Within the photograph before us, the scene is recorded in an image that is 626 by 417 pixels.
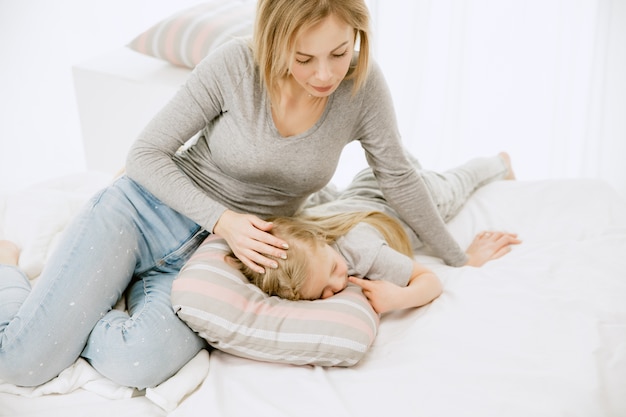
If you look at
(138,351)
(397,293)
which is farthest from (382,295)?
(138,351)

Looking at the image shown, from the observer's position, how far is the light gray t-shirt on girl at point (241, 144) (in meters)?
1.34

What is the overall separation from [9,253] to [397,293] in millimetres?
931

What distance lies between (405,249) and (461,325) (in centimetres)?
34

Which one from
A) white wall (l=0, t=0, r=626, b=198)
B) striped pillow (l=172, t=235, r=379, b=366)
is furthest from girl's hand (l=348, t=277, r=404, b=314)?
white wall (l=0, t=0, r=626, b=198)

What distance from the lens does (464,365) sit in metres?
1.14

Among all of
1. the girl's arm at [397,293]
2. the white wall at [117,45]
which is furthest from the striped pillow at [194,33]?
the girl's arm at [397,293]

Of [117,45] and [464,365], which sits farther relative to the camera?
[117,45]

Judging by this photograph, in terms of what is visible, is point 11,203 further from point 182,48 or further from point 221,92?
point 182,48

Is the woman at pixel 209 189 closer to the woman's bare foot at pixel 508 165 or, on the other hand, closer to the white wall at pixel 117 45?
the woman's bare foot at pixel 508 165

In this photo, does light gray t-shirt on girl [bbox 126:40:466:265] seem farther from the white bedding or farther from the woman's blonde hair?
the white bedding

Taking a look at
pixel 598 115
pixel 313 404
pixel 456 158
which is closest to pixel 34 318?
pixel 313 404

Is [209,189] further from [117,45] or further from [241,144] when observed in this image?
[117,45]

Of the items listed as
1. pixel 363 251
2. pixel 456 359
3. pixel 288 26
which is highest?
pixel 288 26

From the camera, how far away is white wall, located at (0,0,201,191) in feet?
10.1
